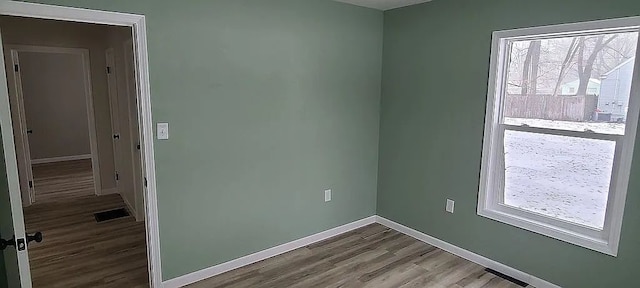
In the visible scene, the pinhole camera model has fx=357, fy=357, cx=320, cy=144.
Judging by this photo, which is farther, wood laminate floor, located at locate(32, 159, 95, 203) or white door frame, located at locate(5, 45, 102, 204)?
wood laminate floor, located at locate(32, 159, 95, 203)

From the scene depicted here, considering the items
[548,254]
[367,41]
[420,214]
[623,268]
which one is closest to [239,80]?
[367,41]

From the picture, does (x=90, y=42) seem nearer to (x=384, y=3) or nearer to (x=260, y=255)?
(x=260, y=255)

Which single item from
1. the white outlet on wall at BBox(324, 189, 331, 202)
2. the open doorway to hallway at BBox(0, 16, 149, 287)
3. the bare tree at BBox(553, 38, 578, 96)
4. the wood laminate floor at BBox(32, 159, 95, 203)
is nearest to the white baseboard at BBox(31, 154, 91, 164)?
the wood laminate floor at BBox(32, 159, 95, 203)

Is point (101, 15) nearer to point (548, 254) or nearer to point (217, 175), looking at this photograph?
point (217, 175)

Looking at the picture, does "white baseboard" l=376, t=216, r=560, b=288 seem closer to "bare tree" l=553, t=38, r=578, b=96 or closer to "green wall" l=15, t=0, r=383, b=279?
"green wall" l=15, t=0, r=383, b=279

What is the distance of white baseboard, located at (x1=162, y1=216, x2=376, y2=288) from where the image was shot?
9.46 ft

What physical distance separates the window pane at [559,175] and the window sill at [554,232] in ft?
0.36

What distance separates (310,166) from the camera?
11.7 ft

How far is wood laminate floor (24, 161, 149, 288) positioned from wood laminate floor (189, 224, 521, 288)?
785mm

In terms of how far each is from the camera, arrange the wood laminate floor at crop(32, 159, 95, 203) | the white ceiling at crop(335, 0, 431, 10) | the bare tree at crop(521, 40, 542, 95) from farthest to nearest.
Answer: the wood laminate floor at crop(32, 159, 95, 203) → the white ceiling at crop(335, 0, 431, 10) → the bare tree at crop(521, 40, 542, 95)

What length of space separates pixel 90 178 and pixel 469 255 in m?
5.91

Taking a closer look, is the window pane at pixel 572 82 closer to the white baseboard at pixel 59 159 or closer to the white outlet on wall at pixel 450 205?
the white outlet on wall at pixel 450 205

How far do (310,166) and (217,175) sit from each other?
0.97 metres

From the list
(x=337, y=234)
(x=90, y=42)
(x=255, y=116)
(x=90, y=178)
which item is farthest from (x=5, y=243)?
(x=90, y=178)
